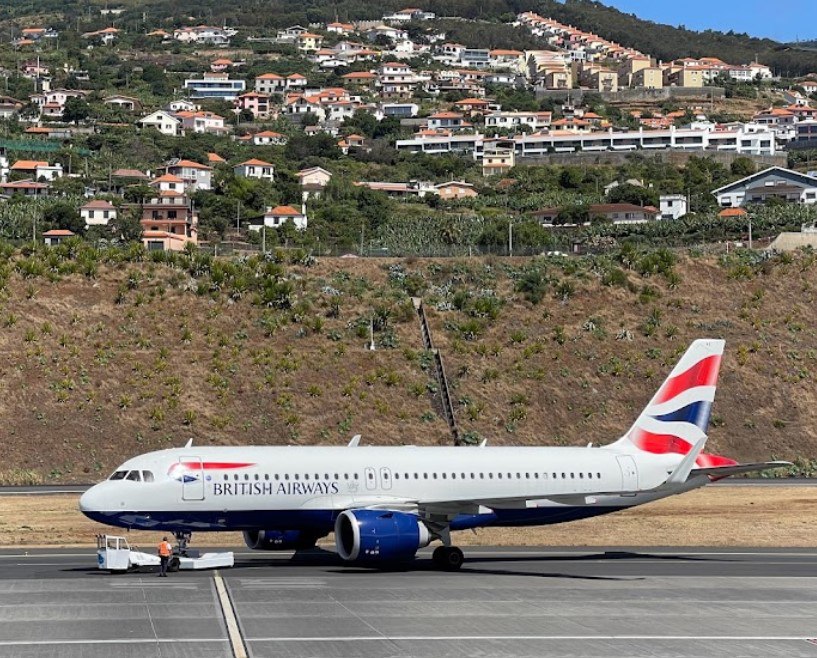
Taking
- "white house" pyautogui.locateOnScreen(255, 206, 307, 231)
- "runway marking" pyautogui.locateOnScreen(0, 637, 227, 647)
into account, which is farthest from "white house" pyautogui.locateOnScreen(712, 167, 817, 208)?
"runway marking" pyautogui.locateOnScreen(0, 637, 227, 647)

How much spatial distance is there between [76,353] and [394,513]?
50.6m

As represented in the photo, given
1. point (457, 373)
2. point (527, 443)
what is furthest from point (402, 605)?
point (457, 373)

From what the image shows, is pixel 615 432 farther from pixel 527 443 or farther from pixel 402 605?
pixel 402 605

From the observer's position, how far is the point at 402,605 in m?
37.1

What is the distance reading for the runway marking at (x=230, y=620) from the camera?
30.4 meters

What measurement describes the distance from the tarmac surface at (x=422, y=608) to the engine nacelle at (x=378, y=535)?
0.67 meters

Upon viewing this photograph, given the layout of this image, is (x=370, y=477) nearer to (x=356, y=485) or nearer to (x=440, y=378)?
(x=356, y=485)

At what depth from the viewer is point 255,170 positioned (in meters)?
198

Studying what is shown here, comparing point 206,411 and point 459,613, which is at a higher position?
point 459,613

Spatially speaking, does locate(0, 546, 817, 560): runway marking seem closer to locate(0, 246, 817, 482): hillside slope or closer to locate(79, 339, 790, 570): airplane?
locate(79, 339, 790, 570): airplane

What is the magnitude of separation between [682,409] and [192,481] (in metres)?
18.2

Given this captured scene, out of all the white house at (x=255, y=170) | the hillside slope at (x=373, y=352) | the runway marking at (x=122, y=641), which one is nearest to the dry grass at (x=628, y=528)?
the hillside slope at (x=373, y=352)

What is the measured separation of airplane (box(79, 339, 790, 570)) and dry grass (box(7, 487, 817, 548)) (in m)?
4.59

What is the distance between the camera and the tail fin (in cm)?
5231
